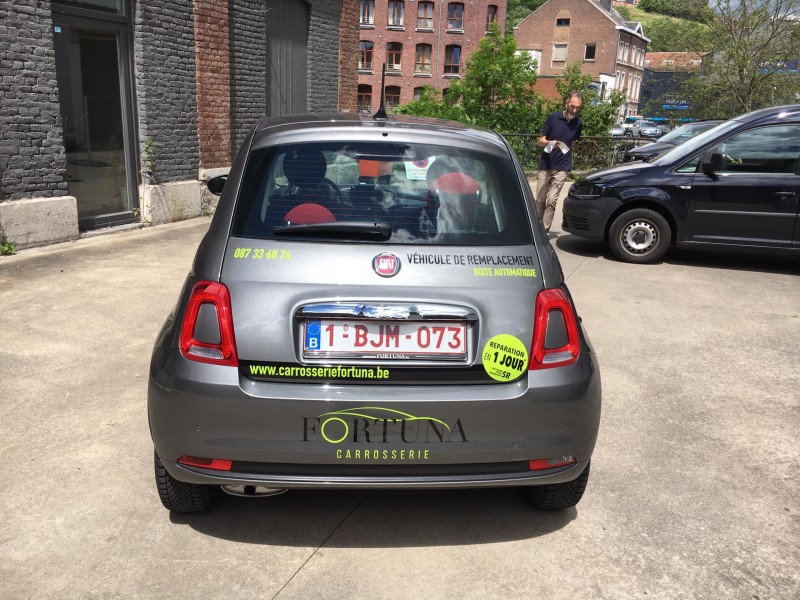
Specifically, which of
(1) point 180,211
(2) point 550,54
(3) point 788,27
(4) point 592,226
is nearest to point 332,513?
(4) point 592,226

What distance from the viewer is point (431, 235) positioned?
120 inches

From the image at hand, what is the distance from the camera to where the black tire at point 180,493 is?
3.09m

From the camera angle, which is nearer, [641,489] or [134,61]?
[641,489]

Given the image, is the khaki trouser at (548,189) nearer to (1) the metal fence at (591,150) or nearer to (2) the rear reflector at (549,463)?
(2) the rear reflector at (549,463)

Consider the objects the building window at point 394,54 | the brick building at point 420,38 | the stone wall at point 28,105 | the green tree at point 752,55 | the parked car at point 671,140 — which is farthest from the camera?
the building window at point 394,54

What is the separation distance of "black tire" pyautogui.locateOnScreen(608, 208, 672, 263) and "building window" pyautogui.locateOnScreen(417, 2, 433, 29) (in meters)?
59.8

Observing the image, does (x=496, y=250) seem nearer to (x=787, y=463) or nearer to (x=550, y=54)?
(x=787, y=463)

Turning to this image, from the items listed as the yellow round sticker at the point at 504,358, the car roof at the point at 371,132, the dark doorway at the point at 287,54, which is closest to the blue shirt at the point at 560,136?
the dark doorway at the point at 287,54

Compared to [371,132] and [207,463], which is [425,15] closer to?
[371,132]

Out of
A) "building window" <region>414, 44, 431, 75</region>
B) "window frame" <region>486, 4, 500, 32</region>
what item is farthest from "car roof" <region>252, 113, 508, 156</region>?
"window frame" <region>486, 4, 500, 32</region>

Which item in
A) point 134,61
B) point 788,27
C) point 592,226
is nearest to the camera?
point 592,226

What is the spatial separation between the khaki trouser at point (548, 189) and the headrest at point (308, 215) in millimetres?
7307

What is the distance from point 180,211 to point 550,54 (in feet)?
242

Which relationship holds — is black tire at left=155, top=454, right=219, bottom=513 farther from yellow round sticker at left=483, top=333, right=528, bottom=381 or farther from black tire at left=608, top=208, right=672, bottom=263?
black tire at left=608, top=208, right=672, bottom=263
